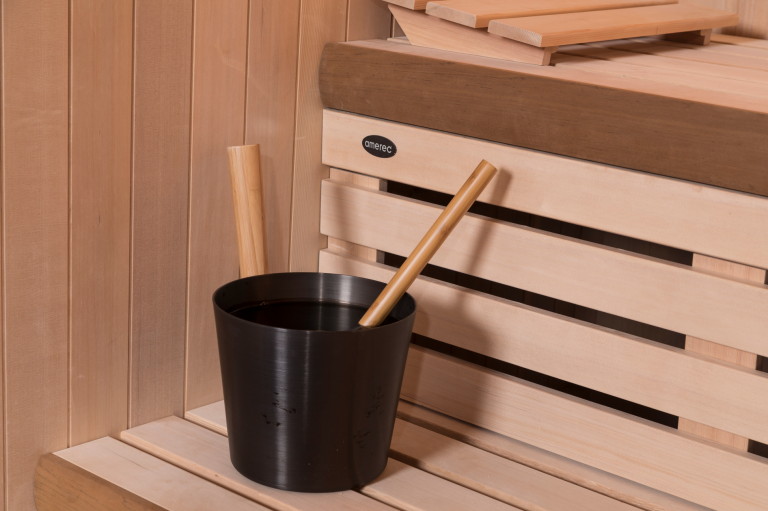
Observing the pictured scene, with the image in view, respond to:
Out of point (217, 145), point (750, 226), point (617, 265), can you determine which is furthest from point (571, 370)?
point (217, 145)

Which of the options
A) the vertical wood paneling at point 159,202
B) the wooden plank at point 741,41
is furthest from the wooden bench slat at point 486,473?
the wooden plank at point 741,41

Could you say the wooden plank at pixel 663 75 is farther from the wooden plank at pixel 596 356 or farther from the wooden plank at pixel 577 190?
the wooden plank at pixel 596 356

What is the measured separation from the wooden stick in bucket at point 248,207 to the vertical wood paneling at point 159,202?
84 millimetres

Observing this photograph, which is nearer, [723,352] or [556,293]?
[723,352]

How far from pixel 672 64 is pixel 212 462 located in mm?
911

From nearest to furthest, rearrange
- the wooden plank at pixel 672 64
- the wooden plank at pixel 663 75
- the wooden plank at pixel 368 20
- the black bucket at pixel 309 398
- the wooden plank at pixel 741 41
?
1. the black bucket at pixel 309 398
2. the wooden plank at pixel 663 75
3. the wooden plank at pixel 672 64
4. the wooden plank at pixel 368 20
5. the wooden plank at pixel 741 41

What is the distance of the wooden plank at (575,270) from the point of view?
99 cm

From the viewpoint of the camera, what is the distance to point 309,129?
4.47 ft

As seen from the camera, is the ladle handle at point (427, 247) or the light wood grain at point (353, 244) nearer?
the ladle handle at point (427, 247)

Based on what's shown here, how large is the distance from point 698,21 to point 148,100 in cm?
95

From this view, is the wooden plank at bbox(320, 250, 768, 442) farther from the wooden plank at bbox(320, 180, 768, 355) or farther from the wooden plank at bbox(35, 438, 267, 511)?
the wooden plank at bbox(35, 438, 267, 511)

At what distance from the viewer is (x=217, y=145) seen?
48.1 inches

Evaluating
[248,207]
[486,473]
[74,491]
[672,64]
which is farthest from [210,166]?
[672,64]

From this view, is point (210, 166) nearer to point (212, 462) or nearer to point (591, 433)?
point (212, 462)
